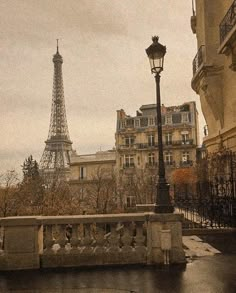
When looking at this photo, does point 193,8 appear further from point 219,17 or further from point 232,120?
point 232,120

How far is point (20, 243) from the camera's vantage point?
8.33 m

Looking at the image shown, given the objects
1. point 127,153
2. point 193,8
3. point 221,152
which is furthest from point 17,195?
point 127,153

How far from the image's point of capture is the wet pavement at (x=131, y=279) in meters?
6.74

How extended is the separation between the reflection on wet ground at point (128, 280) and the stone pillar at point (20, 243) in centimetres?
30

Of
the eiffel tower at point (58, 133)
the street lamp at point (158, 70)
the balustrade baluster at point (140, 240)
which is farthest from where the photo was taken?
the eiffel tower at point (58, 133)

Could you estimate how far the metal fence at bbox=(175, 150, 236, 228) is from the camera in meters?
14.9

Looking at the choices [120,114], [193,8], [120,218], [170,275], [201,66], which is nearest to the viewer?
[170,275]

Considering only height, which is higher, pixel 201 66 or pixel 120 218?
pixel 201 66

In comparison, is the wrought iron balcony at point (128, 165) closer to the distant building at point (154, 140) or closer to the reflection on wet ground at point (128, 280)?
the distant building at point (154, 140)

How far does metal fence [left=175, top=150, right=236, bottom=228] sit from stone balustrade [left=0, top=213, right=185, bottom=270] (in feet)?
21.0

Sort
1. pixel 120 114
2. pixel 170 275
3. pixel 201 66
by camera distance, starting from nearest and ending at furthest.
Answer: pixel 170 275, pixel 201 66, pixel 120 114

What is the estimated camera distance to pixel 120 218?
8.64m

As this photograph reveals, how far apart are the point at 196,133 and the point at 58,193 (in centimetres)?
4456

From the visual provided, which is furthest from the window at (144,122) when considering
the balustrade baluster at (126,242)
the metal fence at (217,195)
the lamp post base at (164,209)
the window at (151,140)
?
the balustrade baluster at (126,242)
